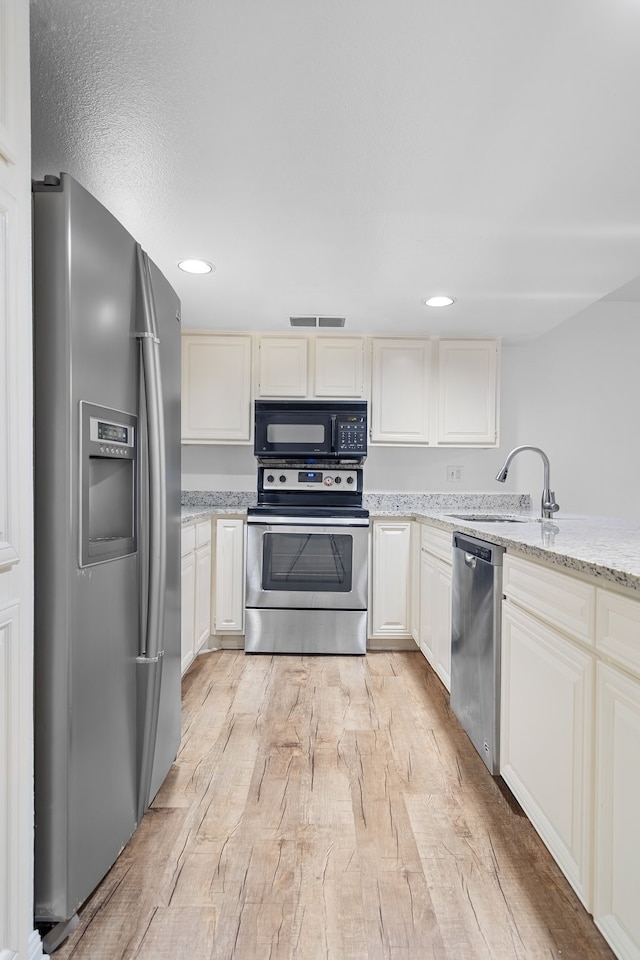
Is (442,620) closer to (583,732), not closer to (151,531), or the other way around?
(583,732)

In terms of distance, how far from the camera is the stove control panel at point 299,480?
13.2 ft

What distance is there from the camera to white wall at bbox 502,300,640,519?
4.25 metres

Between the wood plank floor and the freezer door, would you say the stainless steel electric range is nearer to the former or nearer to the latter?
the wood plank floor

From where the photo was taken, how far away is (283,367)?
13.0 feet

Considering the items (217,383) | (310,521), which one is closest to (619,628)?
(310,521)

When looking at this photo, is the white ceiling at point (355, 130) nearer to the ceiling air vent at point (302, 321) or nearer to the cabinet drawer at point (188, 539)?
the ceiling air vent at point (302, 321)

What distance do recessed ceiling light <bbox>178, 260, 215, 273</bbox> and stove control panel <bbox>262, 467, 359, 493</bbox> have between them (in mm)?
1560

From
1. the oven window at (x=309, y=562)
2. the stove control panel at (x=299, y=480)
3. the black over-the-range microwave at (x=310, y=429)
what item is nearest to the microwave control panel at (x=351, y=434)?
the black over-the-range microwave at (x=310, y=429)

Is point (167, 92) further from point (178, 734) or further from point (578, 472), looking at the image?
point (578, 472)

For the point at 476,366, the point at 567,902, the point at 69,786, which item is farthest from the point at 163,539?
the point at 476,366

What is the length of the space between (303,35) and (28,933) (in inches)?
79.9

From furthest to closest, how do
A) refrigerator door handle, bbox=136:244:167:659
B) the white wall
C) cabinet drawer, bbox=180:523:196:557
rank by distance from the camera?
the white wall < cabinet drawer, bbox=180:523:196:557 < refrigerator door handle, bbox=136:244:167:659

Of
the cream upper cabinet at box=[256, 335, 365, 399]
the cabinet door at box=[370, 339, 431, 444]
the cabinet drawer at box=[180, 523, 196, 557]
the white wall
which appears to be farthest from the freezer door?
the white wall

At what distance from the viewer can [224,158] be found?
1830 mm
